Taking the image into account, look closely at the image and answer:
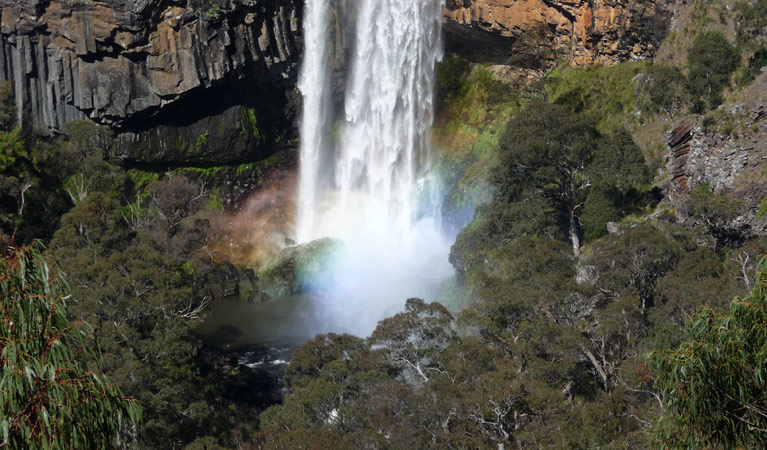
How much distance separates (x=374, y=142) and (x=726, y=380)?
50.9 metres

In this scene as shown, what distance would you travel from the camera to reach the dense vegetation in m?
10.5

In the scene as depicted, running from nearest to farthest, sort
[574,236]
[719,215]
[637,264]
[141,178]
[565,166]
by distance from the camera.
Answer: [637,264]
[719,215]
[574,236]
[565,166]
[141,178]

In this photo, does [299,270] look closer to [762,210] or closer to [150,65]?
[150,65]

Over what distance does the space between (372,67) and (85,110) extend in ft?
72.8

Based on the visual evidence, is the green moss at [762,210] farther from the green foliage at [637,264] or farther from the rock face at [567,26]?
the rock face at [567,26]

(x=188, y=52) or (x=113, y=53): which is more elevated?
(x=188, y=52)

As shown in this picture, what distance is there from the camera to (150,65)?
53.4 m

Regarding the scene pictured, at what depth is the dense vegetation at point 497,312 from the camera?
1047cm

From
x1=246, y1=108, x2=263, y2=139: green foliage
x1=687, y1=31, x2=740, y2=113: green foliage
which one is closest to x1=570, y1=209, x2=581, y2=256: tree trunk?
x1=687, y1=31, x2=740, y2=113: green foliage

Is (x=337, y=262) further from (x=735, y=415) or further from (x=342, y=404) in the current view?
(x=735, y=415)

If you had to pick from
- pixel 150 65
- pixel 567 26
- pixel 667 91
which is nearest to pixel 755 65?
pixel 667 91

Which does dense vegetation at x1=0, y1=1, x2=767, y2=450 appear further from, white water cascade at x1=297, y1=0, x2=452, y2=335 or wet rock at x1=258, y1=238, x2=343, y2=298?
wet rock at x1=258, y1=238, x2=343, y2=298

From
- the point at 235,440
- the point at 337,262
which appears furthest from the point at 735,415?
the point at 337,262

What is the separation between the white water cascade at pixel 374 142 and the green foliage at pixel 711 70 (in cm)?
2021
